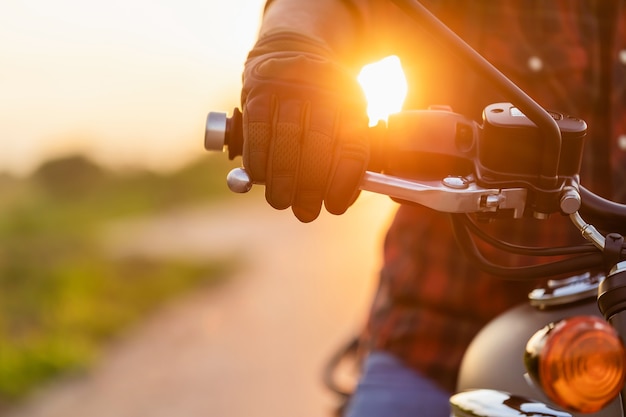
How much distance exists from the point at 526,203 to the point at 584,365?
0.26 m

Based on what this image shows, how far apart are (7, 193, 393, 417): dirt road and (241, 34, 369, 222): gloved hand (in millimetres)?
2886

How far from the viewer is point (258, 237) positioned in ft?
26.6

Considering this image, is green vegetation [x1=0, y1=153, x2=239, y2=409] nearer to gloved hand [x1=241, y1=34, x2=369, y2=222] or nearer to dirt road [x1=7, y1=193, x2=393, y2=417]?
dirt road [x1=7, y1=193, x2=393, y2=417]

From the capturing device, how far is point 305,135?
1.18 m

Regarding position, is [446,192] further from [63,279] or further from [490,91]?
[63,279]

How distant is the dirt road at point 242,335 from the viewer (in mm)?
4180

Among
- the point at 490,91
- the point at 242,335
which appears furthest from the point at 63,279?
the point at 490,91

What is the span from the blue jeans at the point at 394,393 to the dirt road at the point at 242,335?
2.11m

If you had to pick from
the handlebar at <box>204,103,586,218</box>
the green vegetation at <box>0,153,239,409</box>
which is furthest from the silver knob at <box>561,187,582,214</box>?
the green vegetation at <box>0,153,239,409</box>

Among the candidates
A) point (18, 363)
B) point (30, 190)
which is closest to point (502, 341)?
point (18, 363)

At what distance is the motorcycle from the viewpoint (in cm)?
103

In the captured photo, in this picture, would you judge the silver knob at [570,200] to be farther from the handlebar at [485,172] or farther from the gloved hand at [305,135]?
the gloved hand at [305,135]

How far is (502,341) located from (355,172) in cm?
42

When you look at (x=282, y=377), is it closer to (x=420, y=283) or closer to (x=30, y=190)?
(x=420, y=283)
